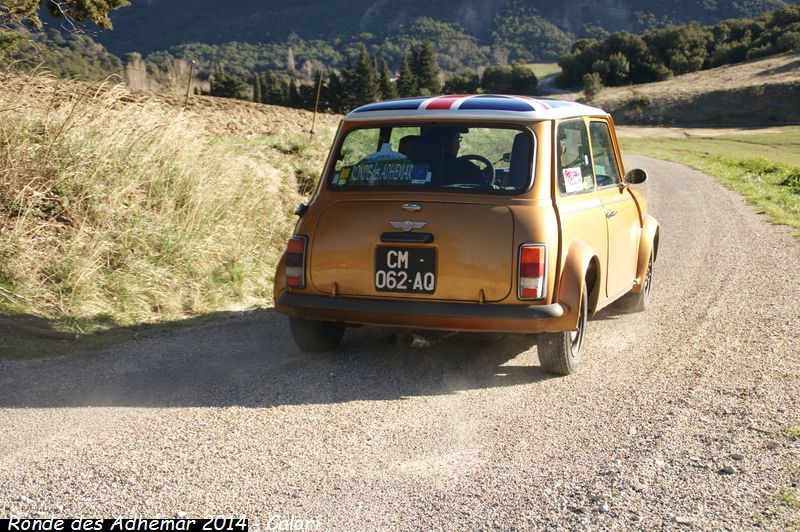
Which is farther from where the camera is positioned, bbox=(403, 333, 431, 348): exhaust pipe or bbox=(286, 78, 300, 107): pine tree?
bbox=(286, 78, 300, 107): pine tree

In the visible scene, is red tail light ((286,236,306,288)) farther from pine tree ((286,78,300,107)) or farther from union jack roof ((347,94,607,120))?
pine tree ((286,78,300,107))

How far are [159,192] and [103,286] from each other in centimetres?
183

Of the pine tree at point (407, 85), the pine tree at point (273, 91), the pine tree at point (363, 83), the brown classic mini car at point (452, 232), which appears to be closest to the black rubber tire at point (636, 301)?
the brown classic mini car at point (452, 232)

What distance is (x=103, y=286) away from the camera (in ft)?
26.1

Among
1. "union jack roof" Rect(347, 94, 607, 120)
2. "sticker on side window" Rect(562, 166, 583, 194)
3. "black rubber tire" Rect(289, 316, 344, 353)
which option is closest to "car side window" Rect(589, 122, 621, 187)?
"sticker on side window" Rect(562, 166, 583, 194)

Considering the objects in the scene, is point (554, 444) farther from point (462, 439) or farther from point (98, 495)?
point (98, 495)

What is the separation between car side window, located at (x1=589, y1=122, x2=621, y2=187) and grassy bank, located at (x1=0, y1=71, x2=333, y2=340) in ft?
12.3

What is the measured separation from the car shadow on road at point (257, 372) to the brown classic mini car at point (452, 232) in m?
0.33

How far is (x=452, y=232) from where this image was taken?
5574 millimetres

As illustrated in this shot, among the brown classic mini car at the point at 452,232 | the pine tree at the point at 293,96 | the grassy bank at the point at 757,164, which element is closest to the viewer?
the brown classic mini car at the point at 452,232

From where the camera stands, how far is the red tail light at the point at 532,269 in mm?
5434

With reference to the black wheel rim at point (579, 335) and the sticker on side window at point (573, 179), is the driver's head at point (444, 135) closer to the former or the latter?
the sticker on side window at point (573, 179)

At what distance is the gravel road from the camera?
3732 mm

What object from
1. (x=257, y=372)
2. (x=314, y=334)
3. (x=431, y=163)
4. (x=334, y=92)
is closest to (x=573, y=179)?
(x=431, y=163)
